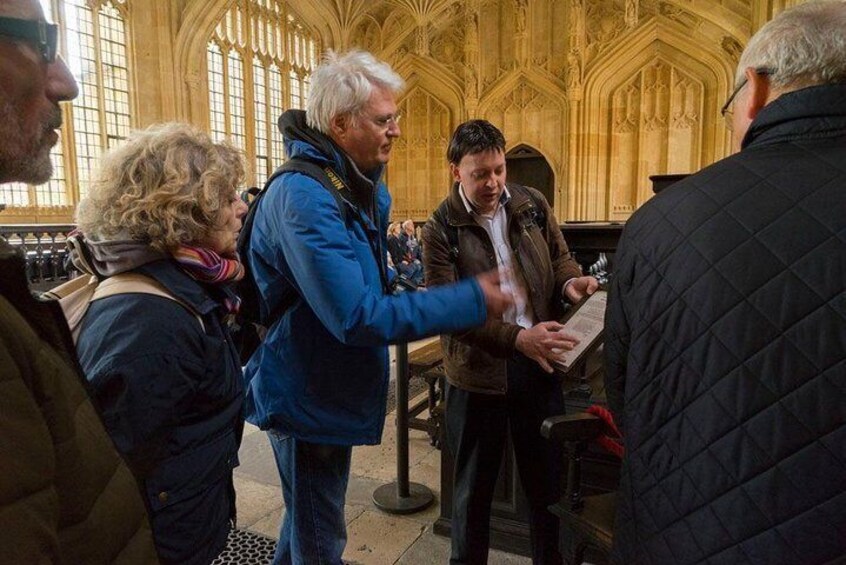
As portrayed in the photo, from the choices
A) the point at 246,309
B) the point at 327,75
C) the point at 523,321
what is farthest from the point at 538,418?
the point at 327,75

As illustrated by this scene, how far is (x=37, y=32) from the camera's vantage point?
0.66 metres

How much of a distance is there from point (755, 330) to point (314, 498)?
3.96 feet

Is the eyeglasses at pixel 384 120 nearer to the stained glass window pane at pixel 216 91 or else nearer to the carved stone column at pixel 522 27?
the stained glass window pane at pixel 216 91

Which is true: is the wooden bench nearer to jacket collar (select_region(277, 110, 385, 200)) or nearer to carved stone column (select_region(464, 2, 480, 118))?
jacket collar (select_region(277, 110, 385, 200))

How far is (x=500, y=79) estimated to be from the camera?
1355 cm

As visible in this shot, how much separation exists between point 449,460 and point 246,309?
1.35m

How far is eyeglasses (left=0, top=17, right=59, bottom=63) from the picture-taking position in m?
0.64

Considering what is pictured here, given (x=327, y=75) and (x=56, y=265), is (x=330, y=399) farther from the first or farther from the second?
(x=56, y=265)

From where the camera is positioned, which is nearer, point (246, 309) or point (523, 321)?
point (246, 309)

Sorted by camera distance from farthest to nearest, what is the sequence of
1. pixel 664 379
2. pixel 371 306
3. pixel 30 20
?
pixel 371 306 → pixel 664 379 → pixel 30 20

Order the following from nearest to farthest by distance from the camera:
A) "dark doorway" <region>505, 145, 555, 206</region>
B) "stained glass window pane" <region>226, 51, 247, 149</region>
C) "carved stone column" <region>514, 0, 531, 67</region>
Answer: "stained glass window pane" <region>226, 51, 247, 149</region> < "carved stone column" <region>514, 0, 531, 67</region> < "dark doorway" <region>505, 145, 555, 206</region>

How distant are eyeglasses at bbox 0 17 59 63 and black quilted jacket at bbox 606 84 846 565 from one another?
3.23 ft

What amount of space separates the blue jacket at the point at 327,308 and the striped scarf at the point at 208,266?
0.36 feet

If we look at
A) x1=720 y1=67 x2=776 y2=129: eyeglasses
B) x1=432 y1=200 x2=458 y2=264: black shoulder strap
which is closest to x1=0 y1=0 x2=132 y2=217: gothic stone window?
x1=432 y1=200 x2=458 y2=264: black shoulder strap
